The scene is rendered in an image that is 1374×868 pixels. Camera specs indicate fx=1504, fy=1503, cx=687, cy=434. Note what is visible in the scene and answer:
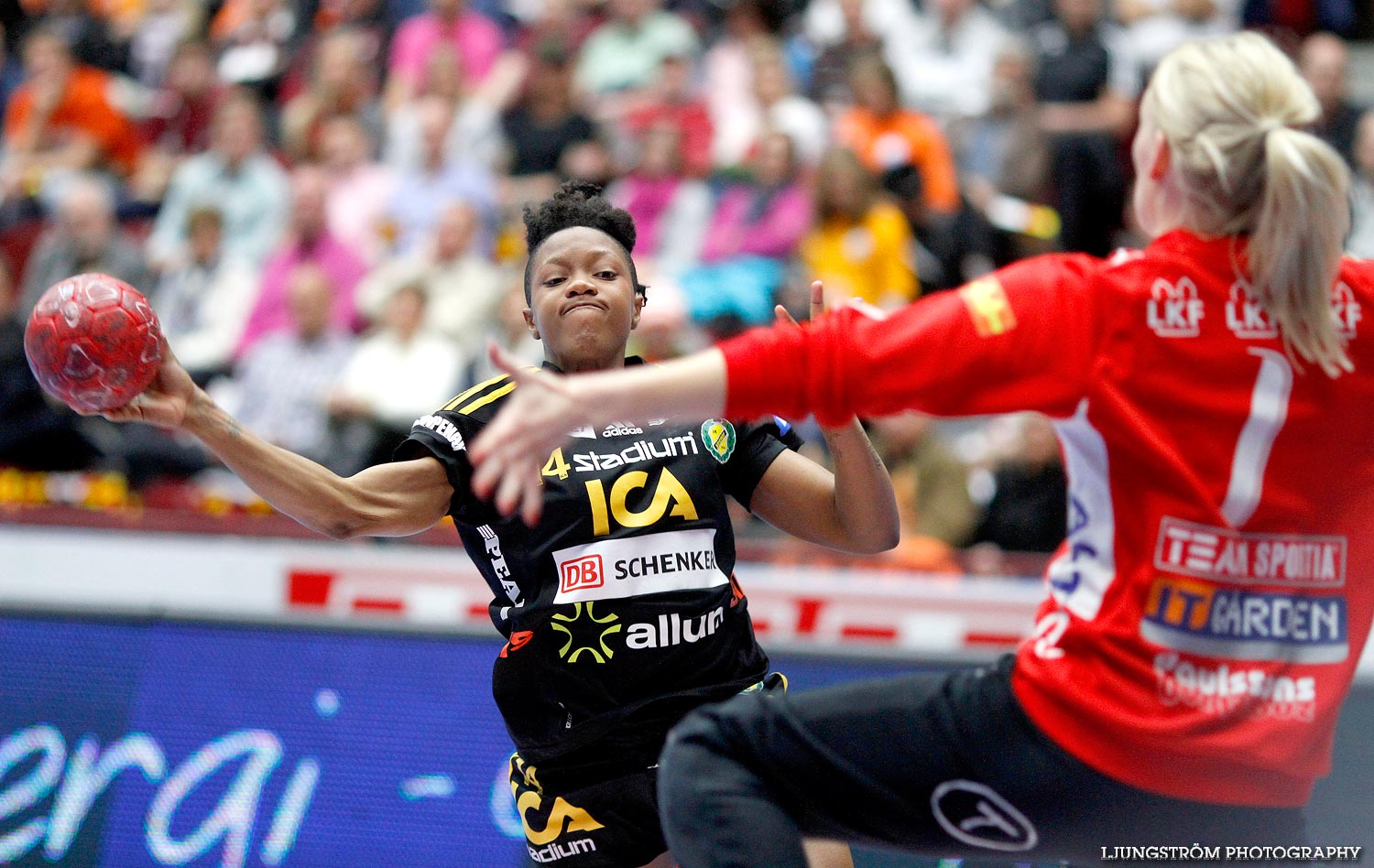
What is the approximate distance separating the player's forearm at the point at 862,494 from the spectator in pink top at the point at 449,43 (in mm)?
8465

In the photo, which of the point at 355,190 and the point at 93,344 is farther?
the point at 355,190

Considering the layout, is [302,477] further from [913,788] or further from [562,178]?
[562,178]

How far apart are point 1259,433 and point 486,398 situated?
1818 mm

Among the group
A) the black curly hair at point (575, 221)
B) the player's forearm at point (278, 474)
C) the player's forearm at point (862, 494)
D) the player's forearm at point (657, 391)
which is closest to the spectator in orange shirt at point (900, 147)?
the black curly hair at point (575, 221)

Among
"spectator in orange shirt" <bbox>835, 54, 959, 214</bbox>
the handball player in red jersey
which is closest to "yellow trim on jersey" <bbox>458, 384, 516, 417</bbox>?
the handball player in red jersey

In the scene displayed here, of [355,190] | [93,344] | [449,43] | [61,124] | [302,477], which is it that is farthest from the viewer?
[61,124]

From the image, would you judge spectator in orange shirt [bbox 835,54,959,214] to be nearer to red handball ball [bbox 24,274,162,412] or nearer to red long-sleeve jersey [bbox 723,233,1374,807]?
red handball ball [bbox 24,274,162,412]

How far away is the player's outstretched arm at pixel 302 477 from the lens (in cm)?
295

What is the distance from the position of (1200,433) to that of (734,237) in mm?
6906

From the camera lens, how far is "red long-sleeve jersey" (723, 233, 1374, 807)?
90.7 inches

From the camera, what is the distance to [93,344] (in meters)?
2.95

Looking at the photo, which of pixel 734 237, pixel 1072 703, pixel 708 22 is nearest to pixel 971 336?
pixel 1072 703

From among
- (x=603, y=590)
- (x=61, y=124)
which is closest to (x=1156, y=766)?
(x=603, y=590)

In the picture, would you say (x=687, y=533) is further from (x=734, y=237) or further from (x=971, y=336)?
(x=734, y=237)
